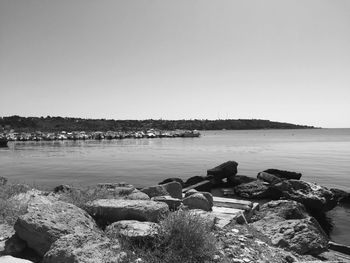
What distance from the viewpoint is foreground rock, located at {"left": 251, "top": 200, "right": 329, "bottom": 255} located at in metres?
9.14

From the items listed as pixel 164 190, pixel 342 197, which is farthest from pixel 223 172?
pixel 164 190

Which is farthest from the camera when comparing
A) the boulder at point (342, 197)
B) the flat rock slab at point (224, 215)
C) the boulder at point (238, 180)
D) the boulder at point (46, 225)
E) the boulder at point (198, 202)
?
the boulder at point (238, 180)

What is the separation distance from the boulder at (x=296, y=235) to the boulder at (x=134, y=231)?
3.89 m

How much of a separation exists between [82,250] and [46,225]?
1.26m

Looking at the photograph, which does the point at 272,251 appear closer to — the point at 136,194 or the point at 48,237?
the point at 136,194

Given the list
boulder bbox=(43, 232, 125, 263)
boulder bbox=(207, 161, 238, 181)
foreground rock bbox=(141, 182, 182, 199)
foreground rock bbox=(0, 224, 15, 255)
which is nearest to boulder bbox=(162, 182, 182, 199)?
foreground rock bbox=(141, 182, 182, 199)

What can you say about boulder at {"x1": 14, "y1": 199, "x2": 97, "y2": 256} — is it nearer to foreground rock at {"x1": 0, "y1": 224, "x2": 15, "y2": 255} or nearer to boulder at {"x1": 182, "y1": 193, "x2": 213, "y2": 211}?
foreground rock at {"x1": 0, "y1": 224, "x2": 15, "y2": 255}

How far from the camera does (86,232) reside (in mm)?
6449

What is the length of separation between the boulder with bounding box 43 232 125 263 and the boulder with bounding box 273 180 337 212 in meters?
13.1

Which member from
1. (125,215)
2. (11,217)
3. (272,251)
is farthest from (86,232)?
(272,251)

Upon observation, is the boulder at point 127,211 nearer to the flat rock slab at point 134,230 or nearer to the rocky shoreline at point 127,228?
the rocky shoreline at point 127,228

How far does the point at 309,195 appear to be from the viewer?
17.1 metres

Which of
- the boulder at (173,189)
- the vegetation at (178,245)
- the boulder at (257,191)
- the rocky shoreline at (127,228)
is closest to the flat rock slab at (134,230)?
the rocky shoreline at (127,228)

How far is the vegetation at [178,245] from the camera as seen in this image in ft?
20.3
